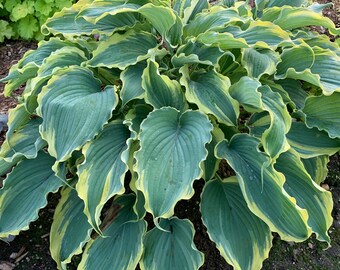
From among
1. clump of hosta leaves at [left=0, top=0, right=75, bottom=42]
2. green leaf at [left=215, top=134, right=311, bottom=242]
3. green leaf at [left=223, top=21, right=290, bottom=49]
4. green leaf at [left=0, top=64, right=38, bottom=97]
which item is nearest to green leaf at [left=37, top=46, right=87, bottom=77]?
green leaf at [left=0, top=64, right=38, bottom=97]

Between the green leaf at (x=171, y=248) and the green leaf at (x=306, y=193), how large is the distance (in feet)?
1.59

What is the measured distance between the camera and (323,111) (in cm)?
239

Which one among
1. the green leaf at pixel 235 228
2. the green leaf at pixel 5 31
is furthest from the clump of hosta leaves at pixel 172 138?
the green leaf at pixel 5 31

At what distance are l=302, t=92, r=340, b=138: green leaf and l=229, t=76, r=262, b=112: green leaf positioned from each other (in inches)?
11.9

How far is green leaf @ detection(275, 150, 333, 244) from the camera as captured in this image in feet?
7.18

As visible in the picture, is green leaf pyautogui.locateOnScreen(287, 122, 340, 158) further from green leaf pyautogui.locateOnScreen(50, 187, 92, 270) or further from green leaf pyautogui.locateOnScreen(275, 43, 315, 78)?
green leaf pyautogui.locateOnScreen(50, 187, 92, 270)

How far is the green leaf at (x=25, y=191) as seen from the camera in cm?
226

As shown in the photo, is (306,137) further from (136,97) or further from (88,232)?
(88,232)

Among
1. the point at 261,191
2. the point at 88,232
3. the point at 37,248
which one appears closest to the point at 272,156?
the point at 261,191

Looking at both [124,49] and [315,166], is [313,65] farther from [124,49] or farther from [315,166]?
[124,49]

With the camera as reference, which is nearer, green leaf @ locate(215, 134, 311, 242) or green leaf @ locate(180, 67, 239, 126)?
green leaf @ locate(215, 134, 311, 242)

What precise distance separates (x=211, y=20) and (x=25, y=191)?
1.21m

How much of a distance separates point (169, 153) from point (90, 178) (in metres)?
0.34

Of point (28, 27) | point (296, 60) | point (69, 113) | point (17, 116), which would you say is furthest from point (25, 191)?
point (28, 27)
